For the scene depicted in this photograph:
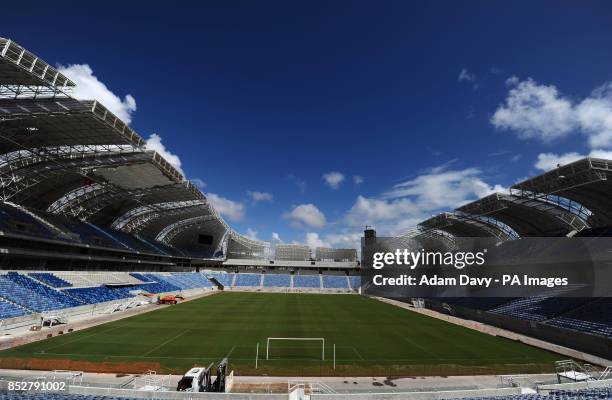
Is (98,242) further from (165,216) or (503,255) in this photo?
(503,255)

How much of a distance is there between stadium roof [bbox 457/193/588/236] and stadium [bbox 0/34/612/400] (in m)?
0.26

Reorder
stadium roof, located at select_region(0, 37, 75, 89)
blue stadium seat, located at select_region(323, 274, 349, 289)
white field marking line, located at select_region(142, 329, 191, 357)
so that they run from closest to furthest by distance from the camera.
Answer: stadium roof, located at select_region(0, 37, 75, 89), white field marking line, located at select_region(142, 329, 191, 357), blue stadium seat, located at select_region(323, 274, 349, 289)

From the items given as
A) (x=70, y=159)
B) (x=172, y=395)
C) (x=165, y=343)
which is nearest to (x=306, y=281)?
Answer: (x=70, y=159)

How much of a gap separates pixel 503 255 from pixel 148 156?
175 ft

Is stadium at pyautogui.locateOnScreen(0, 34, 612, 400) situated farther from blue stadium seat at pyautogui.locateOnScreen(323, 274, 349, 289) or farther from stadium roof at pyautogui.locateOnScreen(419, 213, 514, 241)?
blue stadium seat at pyautogui.locateOnScreen(323, 274, 349, 289)

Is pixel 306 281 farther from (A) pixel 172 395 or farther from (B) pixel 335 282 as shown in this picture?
(A) pixel 172 395

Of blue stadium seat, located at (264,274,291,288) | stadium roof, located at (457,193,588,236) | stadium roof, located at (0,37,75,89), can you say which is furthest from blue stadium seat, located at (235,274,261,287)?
stadium roof, located at (0,37,75,89)

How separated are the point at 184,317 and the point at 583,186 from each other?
42906mm

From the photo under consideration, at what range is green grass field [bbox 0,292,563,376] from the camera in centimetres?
1875

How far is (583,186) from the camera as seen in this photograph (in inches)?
1267

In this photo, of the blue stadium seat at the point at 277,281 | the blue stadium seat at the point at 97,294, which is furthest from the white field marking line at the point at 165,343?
the blue stadium seat at the point at 277,281

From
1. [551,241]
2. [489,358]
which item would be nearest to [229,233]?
[551,241]

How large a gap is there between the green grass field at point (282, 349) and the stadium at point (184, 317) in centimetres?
14

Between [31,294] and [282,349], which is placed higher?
[31,294]
